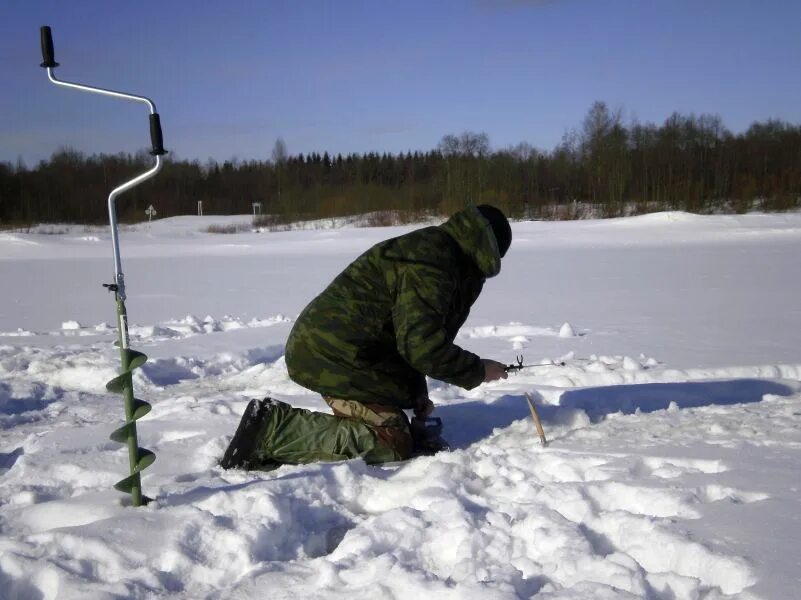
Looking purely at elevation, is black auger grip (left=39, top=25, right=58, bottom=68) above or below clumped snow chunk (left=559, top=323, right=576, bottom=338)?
above

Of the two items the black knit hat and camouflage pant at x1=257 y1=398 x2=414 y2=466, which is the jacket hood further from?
camouflage pant at x1=257 y1=398 x2=414 y2=466

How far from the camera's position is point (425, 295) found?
3.10m

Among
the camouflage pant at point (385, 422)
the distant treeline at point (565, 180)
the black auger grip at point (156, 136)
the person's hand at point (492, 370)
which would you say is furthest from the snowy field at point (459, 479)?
the distant treeline at point (565, 180)

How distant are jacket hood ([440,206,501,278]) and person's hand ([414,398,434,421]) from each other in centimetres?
88

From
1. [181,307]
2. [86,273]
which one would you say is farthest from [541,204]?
[181,307]

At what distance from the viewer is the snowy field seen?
85.8 inches

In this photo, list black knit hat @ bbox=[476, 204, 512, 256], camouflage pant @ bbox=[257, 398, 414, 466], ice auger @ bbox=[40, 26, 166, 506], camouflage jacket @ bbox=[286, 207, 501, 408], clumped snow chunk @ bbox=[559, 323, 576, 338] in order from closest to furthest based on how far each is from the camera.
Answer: ice auger @ bbox=[40, 26, 166, 506], camouflage jacket @ bbox=[286, 207, 501, 408], black knit hat @ bbox=[476, 204, 512, 256], camouflage pant @ bbox=[257, 398, 414, 466], clumped snow chunk @ bbox=[559, 323, 576, 338]

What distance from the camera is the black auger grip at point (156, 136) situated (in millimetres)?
2658

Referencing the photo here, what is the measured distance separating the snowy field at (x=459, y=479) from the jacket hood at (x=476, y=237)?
920mm

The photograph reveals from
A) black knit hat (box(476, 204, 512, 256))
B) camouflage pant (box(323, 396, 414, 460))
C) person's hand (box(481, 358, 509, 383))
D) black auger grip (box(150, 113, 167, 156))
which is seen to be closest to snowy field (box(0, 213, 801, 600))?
camouflage pant (box(323, 396, 414, 460))

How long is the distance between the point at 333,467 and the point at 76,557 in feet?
3.73

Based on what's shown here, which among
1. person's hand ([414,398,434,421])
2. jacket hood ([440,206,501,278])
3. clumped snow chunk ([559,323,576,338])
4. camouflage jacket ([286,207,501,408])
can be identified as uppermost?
jacket hood ([440,206,501,278])

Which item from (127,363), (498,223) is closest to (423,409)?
(498,223)

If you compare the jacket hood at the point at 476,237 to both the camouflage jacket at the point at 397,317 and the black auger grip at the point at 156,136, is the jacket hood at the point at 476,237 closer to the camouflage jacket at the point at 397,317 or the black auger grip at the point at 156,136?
the camouflage jacket at the point at 397,317
